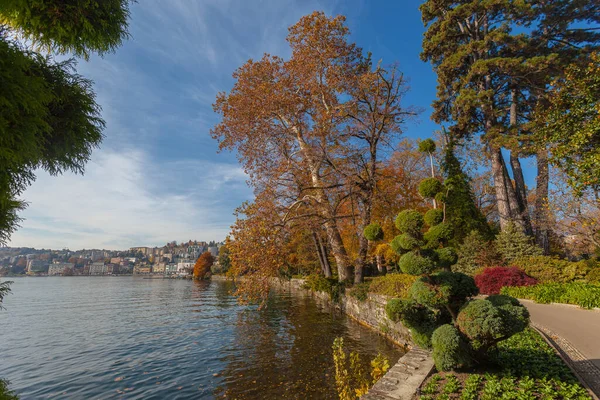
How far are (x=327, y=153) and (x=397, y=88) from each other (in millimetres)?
4587

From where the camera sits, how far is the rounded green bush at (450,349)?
445 cm

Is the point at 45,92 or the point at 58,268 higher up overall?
the point at 45,92

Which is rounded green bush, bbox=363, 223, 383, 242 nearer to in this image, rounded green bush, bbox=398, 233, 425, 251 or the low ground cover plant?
rounded green bush, bbox=398, 233, 425, 251

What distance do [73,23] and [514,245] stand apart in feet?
64.8

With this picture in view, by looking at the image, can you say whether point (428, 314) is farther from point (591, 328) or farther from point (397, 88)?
point (397, 88)

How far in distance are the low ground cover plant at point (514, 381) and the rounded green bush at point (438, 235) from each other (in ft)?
7.35

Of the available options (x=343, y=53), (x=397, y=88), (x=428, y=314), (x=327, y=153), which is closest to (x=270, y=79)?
(x=343, y=53)

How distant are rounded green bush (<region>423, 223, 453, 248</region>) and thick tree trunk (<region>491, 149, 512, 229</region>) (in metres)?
15.3

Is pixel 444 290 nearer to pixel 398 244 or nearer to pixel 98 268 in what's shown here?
pixel 398 244

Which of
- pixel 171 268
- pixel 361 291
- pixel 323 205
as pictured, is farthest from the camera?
pixel 171 268

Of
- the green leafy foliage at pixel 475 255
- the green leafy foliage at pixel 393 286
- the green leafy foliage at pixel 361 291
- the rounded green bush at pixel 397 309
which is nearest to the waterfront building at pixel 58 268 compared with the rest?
the green leafy foliage at pixel 361 291

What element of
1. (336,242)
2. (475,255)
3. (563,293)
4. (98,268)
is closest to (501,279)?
(563,293)

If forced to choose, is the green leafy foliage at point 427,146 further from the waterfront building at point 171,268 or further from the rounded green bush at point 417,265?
the waterfront building at point 171,268

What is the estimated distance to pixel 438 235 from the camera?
533cm
